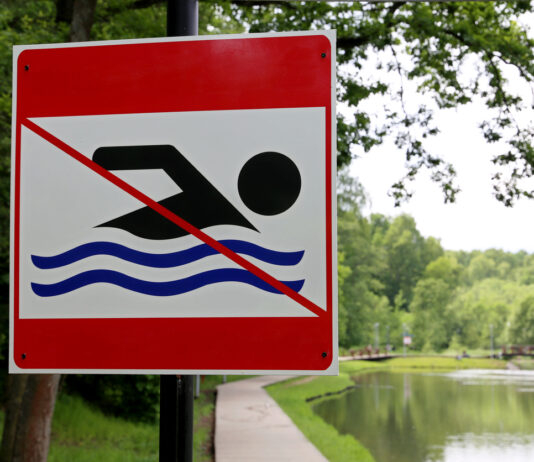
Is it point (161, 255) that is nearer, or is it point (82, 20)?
point (161, 255)

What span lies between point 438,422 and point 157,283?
2220cm

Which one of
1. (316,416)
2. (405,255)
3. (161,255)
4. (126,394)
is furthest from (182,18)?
(405,255)

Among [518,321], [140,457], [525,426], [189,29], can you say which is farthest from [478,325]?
[189,29]

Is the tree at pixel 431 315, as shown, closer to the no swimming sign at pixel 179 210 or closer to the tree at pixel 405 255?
the tree at pixel 405 255

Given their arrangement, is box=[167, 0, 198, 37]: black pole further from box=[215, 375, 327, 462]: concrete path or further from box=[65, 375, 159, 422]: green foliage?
box=[65, 375, 159, 422]: green foliage

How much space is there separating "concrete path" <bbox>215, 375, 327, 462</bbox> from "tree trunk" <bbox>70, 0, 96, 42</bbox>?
272 inches

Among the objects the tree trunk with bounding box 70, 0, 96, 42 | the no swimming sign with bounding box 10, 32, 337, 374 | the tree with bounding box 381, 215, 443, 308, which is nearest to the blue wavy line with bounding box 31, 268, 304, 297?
the no swimming sign with bounding box 10, 32, 337, 374

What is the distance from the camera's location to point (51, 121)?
65.9 inches

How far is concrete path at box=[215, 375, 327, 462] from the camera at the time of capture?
1170 cm

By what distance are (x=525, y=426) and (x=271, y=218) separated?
22.0 meters

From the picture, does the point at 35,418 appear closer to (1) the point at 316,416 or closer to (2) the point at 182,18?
(2) the point at 182,18

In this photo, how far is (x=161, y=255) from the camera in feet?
5.20

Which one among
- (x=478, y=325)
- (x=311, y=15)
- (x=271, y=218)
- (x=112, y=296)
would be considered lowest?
(x=478, y=325)

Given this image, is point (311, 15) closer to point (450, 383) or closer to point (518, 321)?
point (450, 383)
